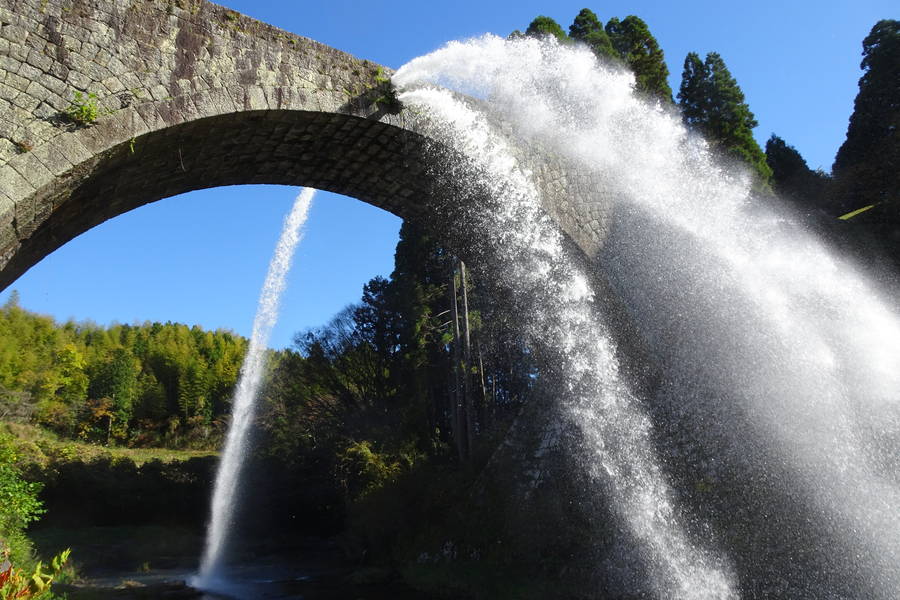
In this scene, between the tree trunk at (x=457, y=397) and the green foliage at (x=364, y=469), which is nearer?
the green foliage at (x=364, y=469)

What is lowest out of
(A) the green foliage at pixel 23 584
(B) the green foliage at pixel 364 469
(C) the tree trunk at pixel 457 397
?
(A) the green foliage at pixel 23 584

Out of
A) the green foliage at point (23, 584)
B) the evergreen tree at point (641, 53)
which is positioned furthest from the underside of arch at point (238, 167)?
the evergreen tree at point (641, 53)

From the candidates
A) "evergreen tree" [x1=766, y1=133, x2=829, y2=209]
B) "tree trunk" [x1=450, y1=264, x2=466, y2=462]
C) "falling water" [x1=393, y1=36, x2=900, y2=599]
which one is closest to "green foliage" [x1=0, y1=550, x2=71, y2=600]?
"falling water" [x1=393, y1=36, x2=900, y2=599]

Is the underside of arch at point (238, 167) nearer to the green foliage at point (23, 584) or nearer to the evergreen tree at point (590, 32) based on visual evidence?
the green foliage at point (23, 584)

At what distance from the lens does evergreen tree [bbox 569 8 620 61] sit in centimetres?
1593

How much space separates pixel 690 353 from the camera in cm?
746

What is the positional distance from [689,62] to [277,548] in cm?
2294

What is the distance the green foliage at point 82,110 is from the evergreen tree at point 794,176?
20.9m

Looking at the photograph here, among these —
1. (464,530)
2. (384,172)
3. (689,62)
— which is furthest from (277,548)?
(689,62)

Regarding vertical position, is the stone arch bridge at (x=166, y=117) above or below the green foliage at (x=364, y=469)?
above

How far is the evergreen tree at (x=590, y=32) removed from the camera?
52.3 ft

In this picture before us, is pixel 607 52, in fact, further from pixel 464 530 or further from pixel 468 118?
pixel 464 530

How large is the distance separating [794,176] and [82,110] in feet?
79.6

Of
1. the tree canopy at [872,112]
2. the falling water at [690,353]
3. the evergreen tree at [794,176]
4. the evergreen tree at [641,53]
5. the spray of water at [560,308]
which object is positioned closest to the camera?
the falling water at [690,353]
